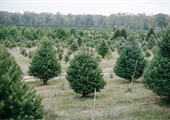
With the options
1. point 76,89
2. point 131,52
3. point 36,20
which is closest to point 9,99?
point 76,89

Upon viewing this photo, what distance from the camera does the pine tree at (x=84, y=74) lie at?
8.85 meters

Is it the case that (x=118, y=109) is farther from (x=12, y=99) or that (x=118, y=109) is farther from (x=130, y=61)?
(x=130, y=61)

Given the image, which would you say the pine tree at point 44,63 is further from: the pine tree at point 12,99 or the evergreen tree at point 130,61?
the pine tree at point 12,99

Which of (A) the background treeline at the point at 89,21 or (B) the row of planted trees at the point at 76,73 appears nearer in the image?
(B) the row of planted trees at the point at 76,73

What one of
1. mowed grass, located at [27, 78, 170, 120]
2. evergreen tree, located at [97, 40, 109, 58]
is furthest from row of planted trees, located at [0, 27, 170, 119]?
evergreen tree, located at [97, 40, 109, 58]

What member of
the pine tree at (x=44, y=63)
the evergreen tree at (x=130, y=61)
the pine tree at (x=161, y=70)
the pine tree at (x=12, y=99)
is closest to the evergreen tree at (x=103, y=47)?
the evergreen tree at (x=130, y=61)

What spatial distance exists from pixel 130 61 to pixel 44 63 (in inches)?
310

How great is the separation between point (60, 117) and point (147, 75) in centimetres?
532

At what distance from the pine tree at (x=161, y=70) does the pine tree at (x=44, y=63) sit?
812 centimetres

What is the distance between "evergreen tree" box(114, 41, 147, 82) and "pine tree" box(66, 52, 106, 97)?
16.6 feet

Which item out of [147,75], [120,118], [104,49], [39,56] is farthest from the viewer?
[104,49]

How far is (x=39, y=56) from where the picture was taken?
1302cm

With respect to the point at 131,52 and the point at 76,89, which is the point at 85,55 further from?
the point at 131,52

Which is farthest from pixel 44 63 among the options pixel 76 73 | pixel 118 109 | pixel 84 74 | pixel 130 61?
pixel 118 109
